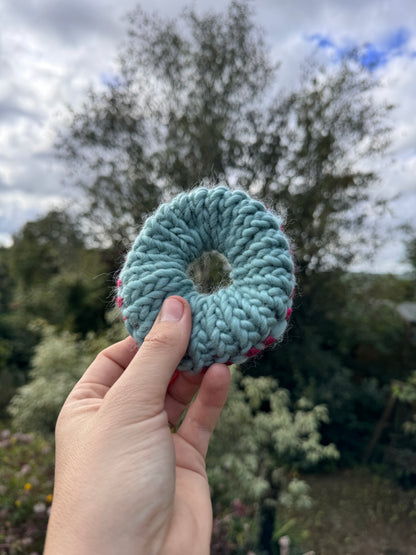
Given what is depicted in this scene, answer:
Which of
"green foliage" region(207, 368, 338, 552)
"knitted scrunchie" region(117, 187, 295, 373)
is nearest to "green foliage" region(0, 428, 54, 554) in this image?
"green foliage" region(207, 368, 338, 552)

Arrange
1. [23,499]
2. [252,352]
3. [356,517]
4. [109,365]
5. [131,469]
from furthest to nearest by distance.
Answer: [356,517]
[23,499]
[109,365]
[252,352]
[131,469]

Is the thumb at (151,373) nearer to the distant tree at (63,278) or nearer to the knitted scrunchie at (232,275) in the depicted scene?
the knitted scrunchie at (232,275)

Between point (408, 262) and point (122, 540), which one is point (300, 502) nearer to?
point (122, 540)

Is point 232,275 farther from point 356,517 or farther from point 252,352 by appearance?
point 356,517

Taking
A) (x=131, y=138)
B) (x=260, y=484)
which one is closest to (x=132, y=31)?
(x=131, y=138)

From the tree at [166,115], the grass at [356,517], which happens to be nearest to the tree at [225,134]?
the tree at [166,115]

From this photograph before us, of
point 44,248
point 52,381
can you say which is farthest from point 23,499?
point 44,248

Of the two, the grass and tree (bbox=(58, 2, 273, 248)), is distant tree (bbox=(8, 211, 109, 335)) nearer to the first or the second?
tree (bbox=(58, 2, 273, 248))
